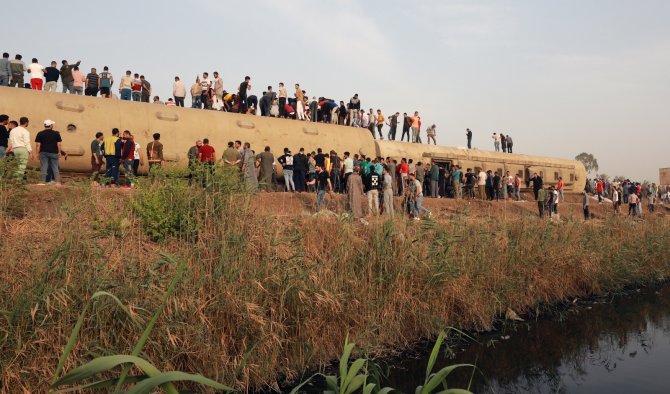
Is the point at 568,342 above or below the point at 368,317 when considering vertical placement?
below

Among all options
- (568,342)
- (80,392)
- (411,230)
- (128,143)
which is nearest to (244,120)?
(128,143)

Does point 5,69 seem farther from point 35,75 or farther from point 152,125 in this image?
point 152,125

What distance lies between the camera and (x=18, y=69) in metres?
14.7

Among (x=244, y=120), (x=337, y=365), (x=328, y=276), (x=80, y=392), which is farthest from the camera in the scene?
(x=244, y=120)

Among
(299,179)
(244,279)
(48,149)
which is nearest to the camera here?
(244,279)

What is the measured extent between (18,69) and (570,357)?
1556 cm

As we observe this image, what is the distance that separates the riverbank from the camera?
5.28 meters

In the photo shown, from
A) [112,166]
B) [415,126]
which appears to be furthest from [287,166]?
[415,126]

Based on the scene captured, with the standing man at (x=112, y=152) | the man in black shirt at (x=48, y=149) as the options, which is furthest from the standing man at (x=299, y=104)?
the man in black shirt at (x=48, y=149)

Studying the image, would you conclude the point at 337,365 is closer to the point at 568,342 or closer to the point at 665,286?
the point at 568,342

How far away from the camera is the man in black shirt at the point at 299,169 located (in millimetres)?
16766

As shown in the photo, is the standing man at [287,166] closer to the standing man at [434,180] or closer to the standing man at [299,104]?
the standing man at [299,104]

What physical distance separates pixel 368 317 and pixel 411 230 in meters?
2.43

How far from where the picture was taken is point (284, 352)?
259 inches
